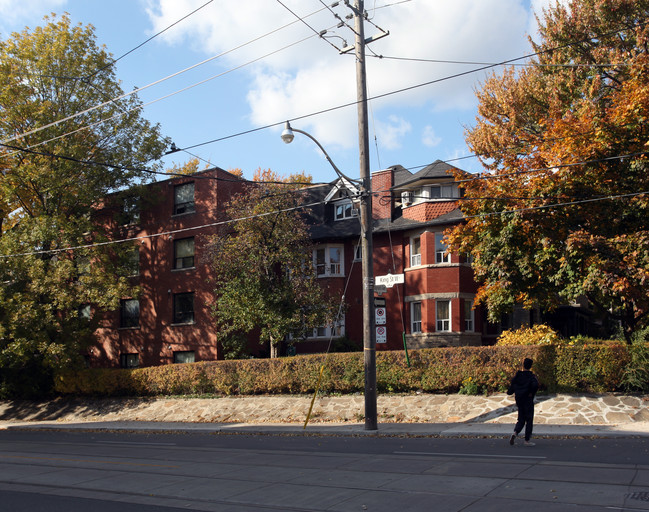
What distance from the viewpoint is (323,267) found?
3422cm

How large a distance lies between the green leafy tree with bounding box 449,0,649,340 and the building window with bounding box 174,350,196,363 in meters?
16.4

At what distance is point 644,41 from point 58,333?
94.3ft

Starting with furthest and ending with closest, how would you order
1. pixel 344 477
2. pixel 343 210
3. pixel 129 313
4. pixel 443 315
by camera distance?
1. pixel 129 313
2. pixel 343 210
3. pixel 443 315
4. pixel 344 477

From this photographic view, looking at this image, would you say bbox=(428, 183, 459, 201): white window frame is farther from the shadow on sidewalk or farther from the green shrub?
the green shrub

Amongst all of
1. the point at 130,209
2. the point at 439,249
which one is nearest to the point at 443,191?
the point at 439,249

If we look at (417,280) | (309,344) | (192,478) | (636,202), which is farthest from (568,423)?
(309,344)

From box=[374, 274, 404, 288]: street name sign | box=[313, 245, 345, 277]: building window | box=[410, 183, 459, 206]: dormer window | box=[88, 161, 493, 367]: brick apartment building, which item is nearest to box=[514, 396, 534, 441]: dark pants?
box=[374, 274, 404, 288]: street name sign

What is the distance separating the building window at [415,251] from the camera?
103 feet

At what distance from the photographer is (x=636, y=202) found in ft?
62.7

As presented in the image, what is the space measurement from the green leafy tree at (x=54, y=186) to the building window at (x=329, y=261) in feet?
33.7

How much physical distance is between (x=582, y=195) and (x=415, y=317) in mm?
12966

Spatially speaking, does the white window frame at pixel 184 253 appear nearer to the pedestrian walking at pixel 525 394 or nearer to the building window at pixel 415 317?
the building window at pixel 415 317

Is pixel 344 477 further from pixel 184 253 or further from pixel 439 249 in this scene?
pixel 184 253

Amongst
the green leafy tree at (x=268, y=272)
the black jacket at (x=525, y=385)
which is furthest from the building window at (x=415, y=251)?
the black jacket at (x=525, y=385)
